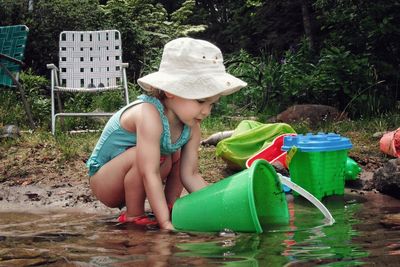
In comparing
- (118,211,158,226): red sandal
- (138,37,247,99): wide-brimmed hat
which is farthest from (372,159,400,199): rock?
(118,211,158,226): red sandal

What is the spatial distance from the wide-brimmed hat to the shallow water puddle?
0.56 meters

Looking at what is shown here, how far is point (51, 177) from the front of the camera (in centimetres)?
419

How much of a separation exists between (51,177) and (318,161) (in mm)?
1659

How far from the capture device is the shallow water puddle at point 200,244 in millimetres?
2148

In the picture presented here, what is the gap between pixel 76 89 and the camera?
6.27 metres

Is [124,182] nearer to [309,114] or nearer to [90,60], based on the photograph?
[309,114]

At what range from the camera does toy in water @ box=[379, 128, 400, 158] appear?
431 cm

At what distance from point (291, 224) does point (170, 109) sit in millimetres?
723

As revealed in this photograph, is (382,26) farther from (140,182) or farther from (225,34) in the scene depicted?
(225,34)

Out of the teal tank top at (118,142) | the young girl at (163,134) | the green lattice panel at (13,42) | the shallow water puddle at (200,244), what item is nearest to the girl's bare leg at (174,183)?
the young girl at (163,134)

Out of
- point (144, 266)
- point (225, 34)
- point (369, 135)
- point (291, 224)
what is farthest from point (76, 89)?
point (225, 34)

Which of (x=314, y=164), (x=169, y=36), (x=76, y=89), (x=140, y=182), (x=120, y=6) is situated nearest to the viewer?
(x=140, y=182)

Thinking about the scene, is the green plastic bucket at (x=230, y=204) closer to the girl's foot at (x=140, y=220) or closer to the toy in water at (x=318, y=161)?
the girl's foot at (x=140, y=220)

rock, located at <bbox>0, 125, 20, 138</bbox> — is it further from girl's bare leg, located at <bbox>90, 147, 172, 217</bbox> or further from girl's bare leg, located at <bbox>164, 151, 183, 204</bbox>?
girl's bare leg, located at <bbox>164, 151, 183, 204</bbox>
